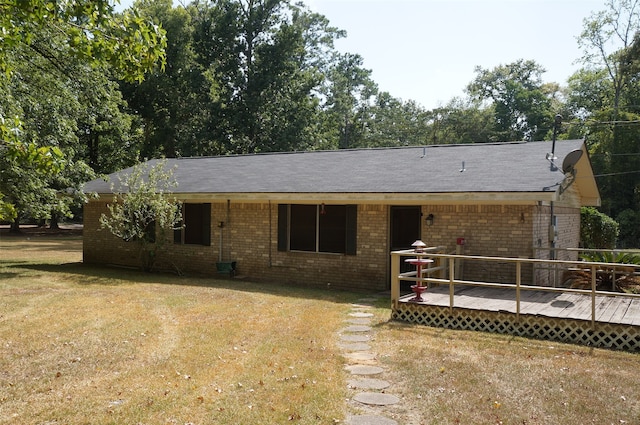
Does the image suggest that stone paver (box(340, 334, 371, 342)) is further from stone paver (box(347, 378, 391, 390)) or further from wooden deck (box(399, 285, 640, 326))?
stone paver (box(347, 378, 391, 390))

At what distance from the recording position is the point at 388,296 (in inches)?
451

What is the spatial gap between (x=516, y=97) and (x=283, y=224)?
4272cm

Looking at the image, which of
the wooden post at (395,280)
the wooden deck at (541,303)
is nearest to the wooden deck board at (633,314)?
the wooden deck at (541,303)

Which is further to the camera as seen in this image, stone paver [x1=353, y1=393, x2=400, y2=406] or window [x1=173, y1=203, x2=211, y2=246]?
window [x1=173, y1=203, x2=211, y2=246]

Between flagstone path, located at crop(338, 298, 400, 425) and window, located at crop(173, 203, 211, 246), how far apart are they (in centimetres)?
719

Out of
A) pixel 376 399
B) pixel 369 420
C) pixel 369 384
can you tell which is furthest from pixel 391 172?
pixel 369 420

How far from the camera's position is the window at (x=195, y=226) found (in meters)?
15.0

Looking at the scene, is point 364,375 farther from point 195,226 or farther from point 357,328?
point 195,226

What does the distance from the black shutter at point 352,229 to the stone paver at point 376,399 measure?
292 inches

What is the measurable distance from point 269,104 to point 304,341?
29.3m

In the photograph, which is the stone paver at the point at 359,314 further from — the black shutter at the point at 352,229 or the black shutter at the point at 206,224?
the black shutter at the point at 206,224

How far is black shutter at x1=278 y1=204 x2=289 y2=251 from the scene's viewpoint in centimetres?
1367

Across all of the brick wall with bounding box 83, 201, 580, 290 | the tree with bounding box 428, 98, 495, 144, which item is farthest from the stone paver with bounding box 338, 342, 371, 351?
the tree with bounding box 428, 98, 495, 144

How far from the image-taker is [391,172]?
43.9ft
